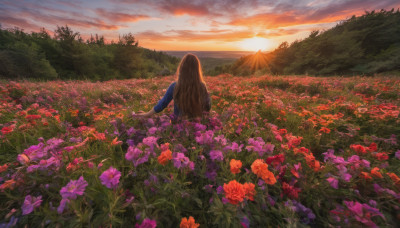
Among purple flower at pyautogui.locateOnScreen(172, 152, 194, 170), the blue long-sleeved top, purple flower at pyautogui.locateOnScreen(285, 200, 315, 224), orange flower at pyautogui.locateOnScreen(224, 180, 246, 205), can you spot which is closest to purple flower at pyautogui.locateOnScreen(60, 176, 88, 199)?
purple flower at pyautogui.locateOnScreen(172, 152, 194, 170)

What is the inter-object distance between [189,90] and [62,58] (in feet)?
114

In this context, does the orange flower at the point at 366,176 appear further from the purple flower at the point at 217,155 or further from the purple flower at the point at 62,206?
the purple flower at the point at 62,206

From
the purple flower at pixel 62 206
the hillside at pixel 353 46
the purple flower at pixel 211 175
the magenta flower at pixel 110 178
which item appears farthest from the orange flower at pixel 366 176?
the hillside at pixel 353 46

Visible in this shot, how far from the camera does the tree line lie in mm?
19031

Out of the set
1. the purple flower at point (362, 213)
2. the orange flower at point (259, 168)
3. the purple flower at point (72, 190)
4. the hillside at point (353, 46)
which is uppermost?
the hillside at point (353, 46)

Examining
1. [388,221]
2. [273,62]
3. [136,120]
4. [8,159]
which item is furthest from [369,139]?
[273,62]

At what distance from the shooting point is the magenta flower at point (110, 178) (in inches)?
44.3

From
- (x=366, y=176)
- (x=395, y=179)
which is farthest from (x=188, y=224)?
(x=395, y=179)

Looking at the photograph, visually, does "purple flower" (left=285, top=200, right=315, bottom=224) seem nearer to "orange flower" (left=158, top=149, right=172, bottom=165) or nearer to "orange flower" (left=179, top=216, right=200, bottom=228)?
"orange flower" (left=179, top=216, right=200, bottom=228)

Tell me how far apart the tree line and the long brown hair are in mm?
14198

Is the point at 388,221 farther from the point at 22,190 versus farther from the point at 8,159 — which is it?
the point at 8,159

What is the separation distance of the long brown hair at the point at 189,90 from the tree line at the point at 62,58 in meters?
14.2

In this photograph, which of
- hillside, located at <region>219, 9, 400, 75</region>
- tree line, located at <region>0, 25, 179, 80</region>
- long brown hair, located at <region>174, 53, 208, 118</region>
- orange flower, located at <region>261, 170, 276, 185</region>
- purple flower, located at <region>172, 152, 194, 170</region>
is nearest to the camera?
orange flower, located at <region>261, 170, 276, 185</region>

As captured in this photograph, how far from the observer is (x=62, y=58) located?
26.9 m
